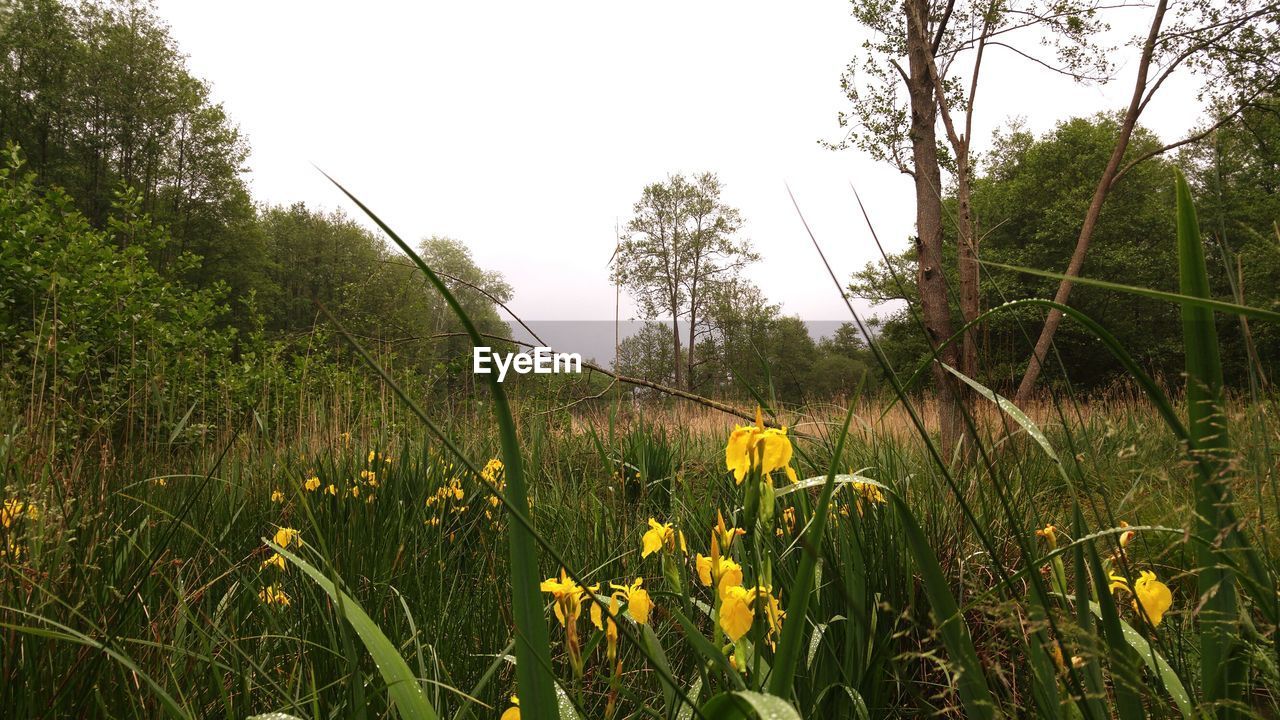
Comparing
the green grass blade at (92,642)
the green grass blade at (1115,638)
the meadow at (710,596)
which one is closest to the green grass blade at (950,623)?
the meadow at (710,596)

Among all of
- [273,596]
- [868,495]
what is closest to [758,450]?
[868,495]

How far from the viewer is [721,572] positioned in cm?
73

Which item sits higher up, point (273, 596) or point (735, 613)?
point (735, 613)

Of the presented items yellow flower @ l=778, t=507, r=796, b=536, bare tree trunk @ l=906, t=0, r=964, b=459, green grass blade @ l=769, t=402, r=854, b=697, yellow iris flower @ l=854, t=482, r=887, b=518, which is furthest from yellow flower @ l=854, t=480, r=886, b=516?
bare tree trunk @ l=906, t=0, r=964, b=459

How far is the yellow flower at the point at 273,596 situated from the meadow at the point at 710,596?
0.05 ft

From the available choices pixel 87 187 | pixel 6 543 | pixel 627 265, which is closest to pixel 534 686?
pixel 6 543

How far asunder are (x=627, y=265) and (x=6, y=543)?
25.5m

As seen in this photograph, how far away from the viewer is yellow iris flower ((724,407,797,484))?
2.33 feet

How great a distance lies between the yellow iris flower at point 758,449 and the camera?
710mm

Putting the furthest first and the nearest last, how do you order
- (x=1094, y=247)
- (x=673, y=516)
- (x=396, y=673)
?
(x=1094, y=247) < (x=673, y=516) < (x=396, y=673)

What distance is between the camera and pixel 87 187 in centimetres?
1736

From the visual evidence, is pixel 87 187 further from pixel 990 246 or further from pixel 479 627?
pixel 990 246

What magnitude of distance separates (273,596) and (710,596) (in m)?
1.12

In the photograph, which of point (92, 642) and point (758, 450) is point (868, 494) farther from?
point (92, 642)
